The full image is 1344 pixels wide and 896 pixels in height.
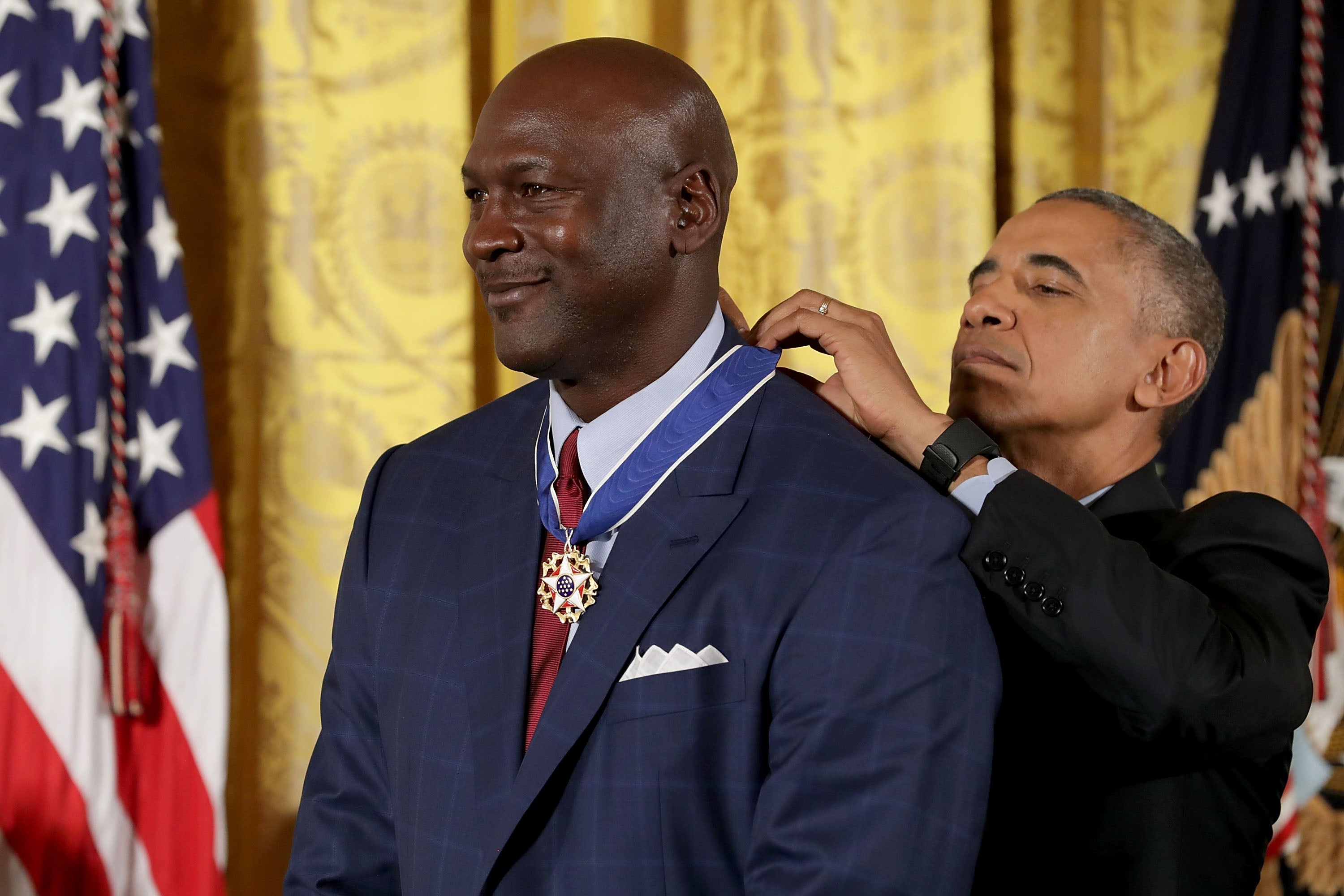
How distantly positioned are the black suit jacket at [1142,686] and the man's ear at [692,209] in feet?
1.21

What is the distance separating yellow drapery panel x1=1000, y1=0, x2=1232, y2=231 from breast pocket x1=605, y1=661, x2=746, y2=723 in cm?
204

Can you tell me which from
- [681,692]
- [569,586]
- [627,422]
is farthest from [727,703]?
[627,422]

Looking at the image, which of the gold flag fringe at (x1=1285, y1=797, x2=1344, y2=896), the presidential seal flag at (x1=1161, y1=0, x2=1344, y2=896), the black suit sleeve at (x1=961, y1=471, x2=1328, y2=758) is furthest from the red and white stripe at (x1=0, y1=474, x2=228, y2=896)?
the gold flag fringe at (x1=1285, y1=797, x2=1344, y2=896)

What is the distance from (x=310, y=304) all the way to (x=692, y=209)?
1.39m

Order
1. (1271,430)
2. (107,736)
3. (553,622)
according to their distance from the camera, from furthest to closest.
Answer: (1271,430), (107,736), (553,622)

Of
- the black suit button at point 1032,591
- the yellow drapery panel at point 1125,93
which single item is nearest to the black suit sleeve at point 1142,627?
the black suit button at point 1032,591

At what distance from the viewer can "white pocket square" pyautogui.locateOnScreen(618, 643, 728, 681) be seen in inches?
42.4

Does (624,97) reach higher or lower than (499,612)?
higher

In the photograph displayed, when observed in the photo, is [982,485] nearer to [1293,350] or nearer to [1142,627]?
[1142,627]

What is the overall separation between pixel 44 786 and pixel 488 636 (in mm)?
1270

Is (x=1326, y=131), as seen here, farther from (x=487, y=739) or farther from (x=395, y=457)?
(x=487, y=739)

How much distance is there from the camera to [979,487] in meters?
1.32

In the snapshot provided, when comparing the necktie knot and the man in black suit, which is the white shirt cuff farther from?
the necktie knot

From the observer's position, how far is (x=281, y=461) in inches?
96.3
